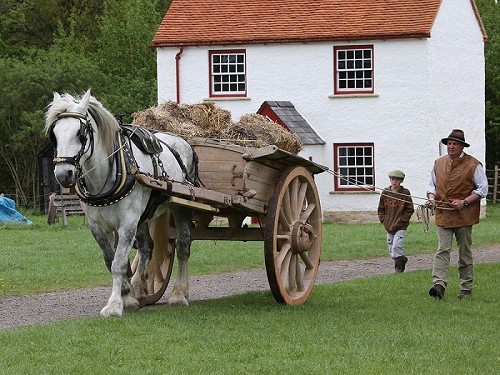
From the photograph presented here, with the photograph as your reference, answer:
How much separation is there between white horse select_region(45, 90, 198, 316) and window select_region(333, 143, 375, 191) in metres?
21.1

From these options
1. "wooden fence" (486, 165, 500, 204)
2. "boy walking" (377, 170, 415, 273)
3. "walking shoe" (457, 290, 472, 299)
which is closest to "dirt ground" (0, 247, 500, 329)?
"boy walking" (377, 170, 415, 273)

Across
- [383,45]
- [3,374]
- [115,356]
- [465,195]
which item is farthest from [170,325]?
[383,45]

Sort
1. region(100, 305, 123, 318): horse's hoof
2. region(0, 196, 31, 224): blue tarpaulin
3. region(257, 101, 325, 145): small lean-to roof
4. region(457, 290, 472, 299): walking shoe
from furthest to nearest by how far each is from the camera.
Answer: region(257, 101, 325, 145): small lean-to roof
region(0, 196, 31, 224): blue tarpaulin
region(457, 290, 472, 299): walking shoe
region(100, 305, 123, 318): horse's hoof

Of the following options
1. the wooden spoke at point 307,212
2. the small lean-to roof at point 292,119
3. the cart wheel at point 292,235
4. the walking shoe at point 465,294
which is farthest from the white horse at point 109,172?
the small lean-to roof at point 292,119

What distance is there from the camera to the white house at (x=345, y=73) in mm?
32625

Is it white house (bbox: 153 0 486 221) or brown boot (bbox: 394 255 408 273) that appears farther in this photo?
white house (bbox: 153 0 486 221)

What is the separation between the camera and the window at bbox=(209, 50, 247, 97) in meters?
33.8

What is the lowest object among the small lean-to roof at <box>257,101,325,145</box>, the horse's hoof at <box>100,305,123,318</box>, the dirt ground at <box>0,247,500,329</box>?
the dirt ground at <box>0,247,500,329</box>

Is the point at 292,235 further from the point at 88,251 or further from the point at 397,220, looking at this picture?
the point at 88,251

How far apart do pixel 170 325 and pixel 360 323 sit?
6.29 feet

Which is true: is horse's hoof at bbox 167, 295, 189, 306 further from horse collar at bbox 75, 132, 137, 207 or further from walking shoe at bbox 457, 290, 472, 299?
walking shoe at bbox 457, 290, 472, 299

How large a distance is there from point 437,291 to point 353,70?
20.0 metres

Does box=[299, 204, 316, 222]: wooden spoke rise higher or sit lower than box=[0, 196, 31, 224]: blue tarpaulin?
higher

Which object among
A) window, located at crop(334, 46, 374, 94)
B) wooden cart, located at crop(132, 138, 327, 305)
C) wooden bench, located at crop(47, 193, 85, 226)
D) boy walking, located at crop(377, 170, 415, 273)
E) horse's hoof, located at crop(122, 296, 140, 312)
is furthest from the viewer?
window, located at crop(334, 46, 374, 94)
